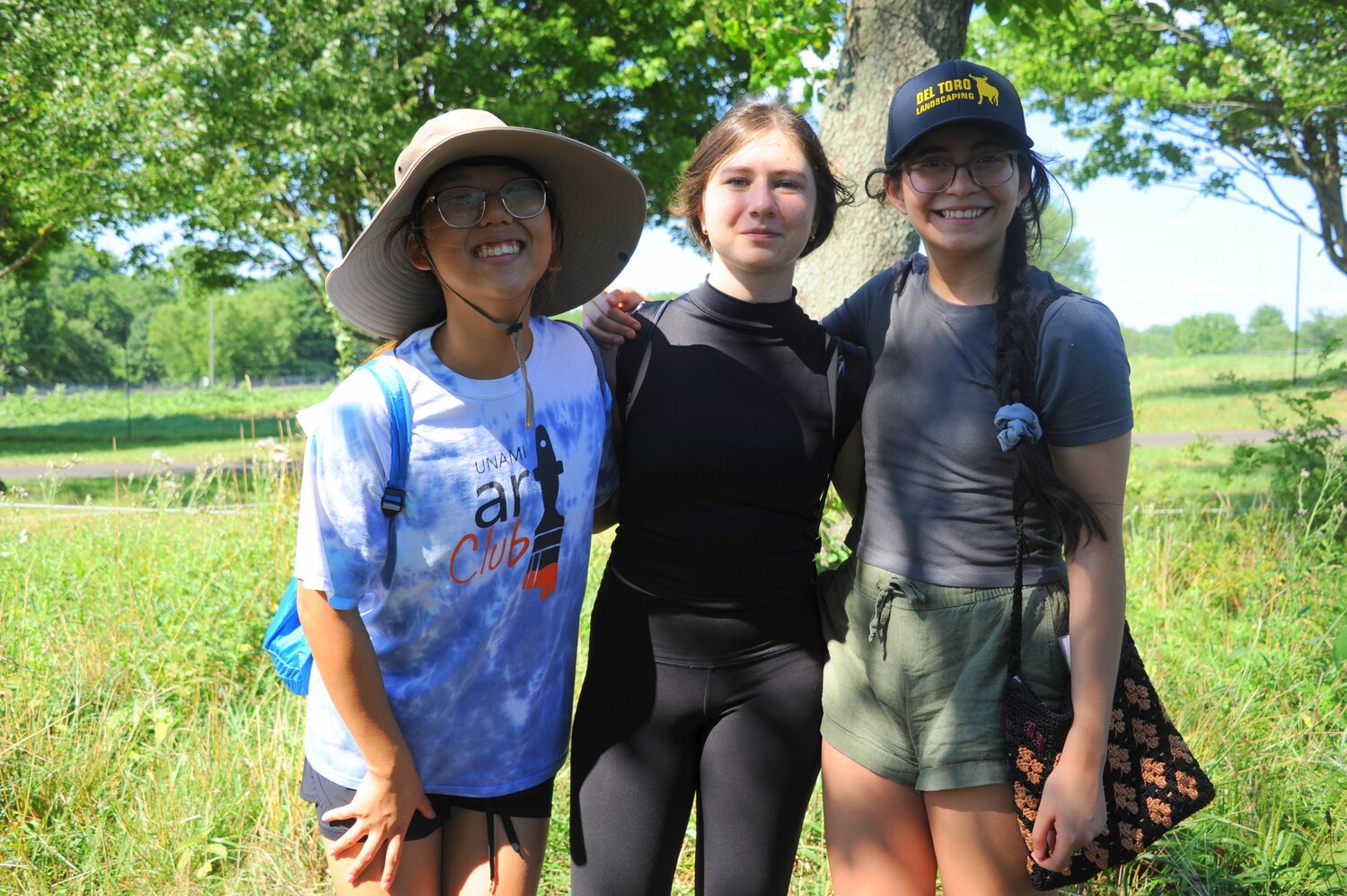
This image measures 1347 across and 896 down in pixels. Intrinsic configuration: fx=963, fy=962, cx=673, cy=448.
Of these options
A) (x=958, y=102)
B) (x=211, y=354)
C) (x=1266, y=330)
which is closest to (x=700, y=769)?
(x=958, y=102)

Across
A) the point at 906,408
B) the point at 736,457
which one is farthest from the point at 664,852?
the point at 906,408

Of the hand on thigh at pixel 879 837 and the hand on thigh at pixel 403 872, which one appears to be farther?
the hand on thigh at pixel 879 837

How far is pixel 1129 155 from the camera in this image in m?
17.2

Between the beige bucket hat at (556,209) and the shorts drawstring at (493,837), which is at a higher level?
the beige bucket hat at (556,209)

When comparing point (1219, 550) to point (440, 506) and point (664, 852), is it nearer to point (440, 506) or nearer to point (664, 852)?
point (664, 852)

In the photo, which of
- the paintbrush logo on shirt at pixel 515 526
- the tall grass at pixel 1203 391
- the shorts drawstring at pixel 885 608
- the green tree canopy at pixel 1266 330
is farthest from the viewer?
the green tree canopy at pixel 1266 330

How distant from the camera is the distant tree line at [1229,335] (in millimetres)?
20672

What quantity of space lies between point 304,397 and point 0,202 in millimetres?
23494

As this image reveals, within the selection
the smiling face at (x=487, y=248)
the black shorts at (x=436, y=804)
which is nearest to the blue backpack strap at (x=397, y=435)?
the smiling face at (x=487, y=248)

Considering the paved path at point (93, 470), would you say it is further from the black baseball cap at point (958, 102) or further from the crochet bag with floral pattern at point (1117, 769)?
the crochet bag with floral pattern at point (1117, 769)

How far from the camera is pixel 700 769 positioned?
2.09 meters

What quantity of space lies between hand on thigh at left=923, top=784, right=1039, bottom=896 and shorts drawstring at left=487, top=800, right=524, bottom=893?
2.78 feet

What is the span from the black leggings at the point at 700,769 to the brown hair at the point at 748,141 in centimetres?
97

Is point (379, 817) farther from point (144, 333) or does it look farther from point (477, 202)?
point (144, 333)
